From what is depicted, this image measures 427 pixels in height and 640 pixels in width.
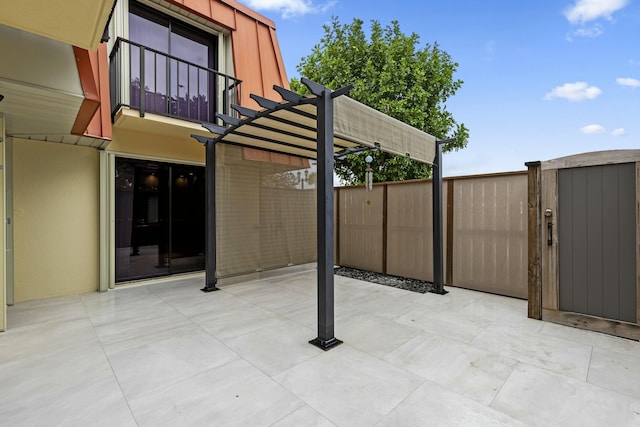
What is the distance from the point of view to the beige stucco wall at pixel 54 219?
4324mm

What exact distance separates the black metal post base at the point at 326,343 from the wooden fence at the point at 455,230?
302cm

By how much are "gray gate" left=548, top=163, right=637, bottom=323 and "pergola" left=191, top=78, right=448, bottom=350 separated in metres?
1.63

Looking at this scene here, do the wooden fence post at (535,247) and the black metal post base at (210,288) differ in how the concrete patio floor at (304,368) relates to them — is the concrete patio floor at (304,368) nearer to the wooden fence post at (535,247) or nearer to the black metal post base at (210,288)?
the wooden fence post at (535,247)

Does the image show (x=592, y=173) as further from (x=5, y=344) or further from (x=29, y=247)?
(x=29, y=247)

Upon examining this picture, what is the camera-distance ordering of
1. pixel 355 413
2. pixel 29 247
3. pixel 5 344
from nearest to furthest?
pixel 355 413 → pixel 5 344 → pixel 29 247

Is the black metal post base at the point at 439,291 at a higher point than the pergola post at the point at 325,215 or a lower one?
lower

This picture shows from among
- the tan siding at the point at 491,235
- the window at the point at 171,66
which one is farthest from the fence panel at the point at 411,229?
the window at the point at 171,66

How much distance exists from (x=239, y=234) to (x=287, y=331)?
251 cm

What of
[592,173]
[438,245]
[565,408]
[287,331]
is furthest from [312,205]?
[565,408]

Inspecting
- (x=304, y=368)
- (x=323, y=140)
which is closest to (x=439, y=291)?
(x=304, y=368)

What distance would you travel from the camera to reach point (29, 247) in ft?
14.4

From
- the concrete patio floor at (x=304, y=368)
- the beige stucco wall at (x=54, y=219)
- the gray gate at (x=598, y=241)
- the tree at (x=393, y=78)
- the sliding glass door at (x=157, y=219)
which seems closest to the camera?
the concrete patio floor at (x=304, y=368)

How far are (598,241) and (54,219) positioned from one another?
719 centimetres

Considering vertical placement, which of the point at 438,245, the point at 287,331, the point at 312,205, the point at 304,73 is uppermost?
the point at 304,73
